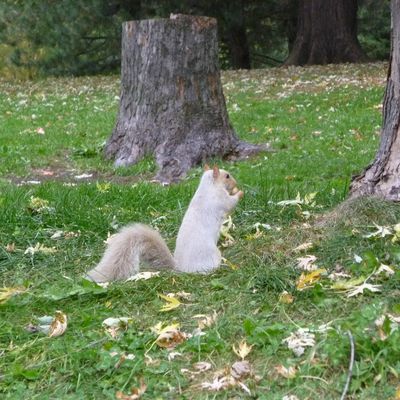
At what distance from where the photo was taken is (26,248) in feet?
17.4

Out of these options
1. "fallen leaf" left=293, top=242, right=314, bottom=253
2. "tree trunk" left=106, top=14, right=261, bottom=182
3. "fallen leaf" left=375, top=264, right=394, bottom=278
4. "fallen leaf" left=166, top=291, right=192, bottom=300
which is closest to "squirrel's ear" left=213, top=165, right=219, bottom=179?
"fallen leaf" left=293, top=242, right=314, bottom=253

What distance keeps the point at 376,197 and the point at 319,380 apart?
2.10 metres

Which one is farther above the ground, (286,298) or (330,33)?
(286,298)

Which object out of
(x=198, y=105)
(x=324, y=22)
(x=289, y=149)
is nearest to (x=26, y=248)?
(x=198, y=105)

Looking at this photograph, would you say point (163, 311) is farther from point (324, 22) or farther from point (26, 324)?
point (324, 22)

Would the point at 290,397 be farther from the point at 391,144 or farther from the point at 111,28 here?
the point at 111,28

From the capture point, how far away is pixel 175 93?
28.5ft

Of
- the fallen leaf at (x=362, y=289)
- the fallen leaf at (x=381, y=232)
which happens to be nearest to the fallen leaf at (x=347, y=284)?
the fallen leaf at (x=362, y=289)

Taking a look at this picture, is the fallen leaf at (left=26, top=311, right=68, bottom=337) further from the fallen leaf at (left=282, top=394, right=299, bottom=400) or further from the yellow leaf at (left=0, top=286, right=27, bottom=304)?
the fallen leaf at (left=282, top=394, right=299, bottom=400)

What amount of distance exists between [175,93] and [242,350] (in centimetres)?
555

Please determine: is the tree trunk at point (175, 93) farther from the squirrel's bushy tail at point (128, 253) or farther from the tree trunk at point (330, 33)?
the tree trunk at point (330, 33)

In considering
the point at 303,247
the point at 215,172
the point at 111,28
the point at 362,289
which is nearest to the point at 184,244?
the point at 215,172

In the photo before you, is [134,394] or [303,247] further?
[303,247]

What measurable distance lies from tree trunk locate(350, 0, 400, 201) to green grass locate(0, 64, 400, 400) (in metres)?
0.22
